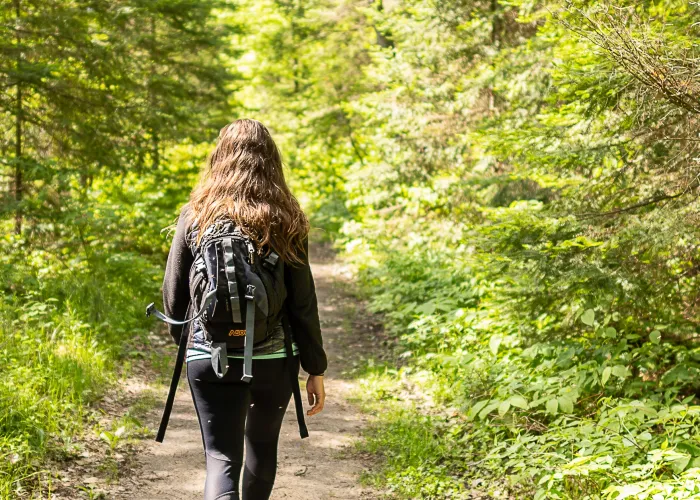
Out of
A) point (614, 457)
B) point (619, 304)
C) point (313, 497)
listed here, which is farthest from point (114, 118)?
point (614, 457)

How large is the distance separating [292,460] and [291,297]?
294cm

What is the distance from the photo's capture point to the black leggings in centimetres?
296

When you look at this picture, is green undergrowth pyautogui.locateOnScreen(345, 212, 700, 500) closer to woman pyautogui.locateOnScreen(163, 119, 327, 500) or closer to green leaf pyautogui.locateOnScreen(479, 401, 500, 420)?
green leaf pyautogui.locateOnScreen(479, 401, 500, 420)

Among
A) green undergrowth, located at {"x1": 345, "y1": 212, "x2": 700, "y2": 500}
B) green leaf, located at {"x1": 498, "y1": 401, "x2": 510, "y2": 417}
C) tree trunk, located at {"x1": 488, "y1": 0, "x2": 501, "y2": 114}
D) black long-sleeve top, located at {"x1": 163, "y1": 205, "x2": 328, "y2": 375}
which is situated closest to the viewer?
black long-sleeve top, located at {"x1": 163, "y1": 205, "x2": 328, "y2": 375}

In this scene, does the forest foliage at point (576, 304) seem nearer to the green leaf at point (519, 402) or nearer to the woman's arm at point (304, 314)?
the green leaf at point (519, 402)

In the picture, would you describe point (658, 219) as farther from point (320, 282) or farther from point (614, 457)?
point (320, 282)

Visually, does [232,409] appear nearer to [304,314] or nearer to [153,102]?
[304,314]

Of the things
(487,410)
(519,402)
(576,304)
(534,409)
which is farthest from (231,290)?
(576,304)

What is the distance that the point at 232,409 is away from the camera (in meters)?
3.02

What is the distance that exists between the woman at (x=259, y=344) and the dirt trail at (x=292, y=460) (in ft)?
6.28

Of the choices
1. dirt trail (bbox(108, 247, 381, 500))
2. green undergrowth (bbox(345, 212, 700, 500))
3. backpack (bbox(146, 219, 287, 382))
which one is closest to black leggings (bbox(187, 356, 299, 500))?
backpack (bbox(146, 219, 287, 382))

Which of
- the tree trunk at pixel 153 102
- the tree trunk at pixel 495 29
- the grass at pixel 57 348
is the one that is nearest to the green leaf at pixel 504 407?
the grass at pixel 57 348

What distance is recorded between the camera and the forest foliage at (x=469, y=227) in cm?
458

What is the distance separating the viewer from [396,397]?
23.5 feet
